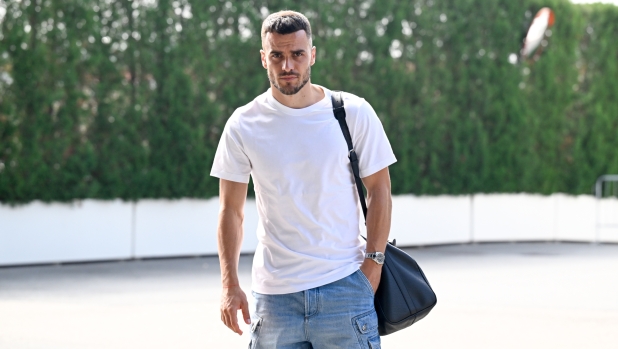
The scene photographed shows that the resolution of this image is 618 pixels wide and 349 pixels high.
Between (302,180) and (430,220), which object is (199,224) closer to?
(430,220)

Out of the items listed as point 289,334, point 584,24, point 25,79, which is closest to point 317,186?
point 289,334

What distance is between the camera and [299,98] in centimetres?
312

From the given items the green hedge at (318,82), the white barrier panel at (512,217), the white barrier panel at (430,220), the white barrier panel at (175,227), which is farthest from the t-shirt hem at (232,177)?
the white barrier panel at (512,217)

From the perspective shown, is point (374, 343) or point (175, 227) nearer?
point (374, 343)

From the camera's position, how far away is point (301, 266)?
3025mm

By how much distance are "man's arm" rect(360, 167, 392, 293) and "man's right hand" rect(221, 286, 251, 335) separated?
0.42m

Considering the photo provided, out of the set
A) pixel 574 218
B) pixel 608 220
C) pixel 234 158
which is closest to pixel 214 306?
pixel 234 158

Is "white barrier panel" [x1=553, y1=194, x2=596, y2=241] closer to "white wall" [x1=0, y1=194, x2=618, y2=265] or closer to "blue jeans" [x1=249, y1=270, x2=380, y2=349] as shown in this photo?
"white wall" [x1=0, y1=194, x2=618, y2=265]

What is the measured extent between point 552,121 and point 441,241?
303 centimetres

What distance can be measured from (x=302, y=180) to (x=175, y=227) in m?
9.19

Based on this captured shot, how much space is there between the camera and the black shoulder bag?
3.15 meters

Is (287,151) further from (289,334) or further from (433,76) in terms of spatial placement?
(433,76)

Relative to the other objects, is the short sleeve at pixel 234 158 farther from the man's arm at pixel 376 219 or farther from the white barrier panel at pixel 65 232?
the white barrier panel at pixel 65 232

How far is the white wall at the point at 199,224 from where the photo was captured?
36.1 ft
